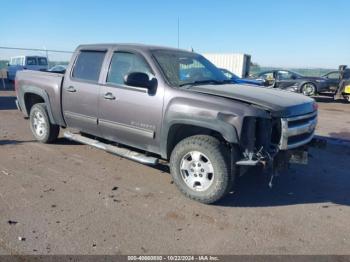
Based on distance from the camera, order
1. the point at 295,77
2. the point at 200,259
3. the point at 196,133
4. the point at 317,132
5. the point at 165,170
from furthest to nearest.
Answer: the point at 295,77, the point at 317,132, the point at 165,170, the point at 196,133, the point at 200,259

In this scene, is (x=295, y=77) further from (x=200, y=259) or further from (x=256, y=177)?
(x=200, y=259)

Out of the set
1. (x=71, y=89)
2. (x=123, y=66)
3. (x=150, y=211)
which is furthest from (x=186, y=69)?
(x=150, y=211)

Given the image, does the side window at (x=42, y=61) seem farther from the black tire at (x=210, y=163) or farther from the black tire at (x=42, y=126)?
the black tire at (x=210, y=163)

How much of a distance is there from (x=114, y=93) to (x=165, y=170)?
143 cm

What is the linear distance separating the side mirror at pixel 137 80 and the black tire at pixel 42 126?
274cm

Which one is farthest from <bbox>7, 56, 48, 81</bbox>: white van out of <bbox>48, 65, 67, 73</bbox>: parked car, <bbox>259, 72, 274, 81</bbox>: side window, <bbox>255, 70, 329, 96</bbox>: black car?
<bbox>255, 70, 329, 96</bbox>: black car

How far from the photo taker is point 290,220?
3.93 metres

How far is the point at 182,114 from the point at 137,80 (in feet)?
2.48

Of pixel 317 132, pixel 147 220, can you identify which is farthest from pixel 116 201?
pixel 317 132

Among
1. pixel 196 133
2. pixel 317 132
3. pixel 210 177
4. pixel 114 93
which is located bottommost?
pixel 317 132

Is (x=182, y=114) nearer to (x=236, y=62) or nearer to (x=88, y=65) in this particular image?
(x=88, y=65)

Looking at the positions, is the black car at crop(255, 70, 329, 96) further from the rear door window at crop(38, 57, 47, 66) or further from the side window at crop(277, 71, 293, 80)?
the rear door window at crop(38, 57, 47, 66)

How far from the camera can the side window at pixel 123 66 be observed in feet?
16.2

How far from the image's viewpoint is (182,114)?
14.0 ft
